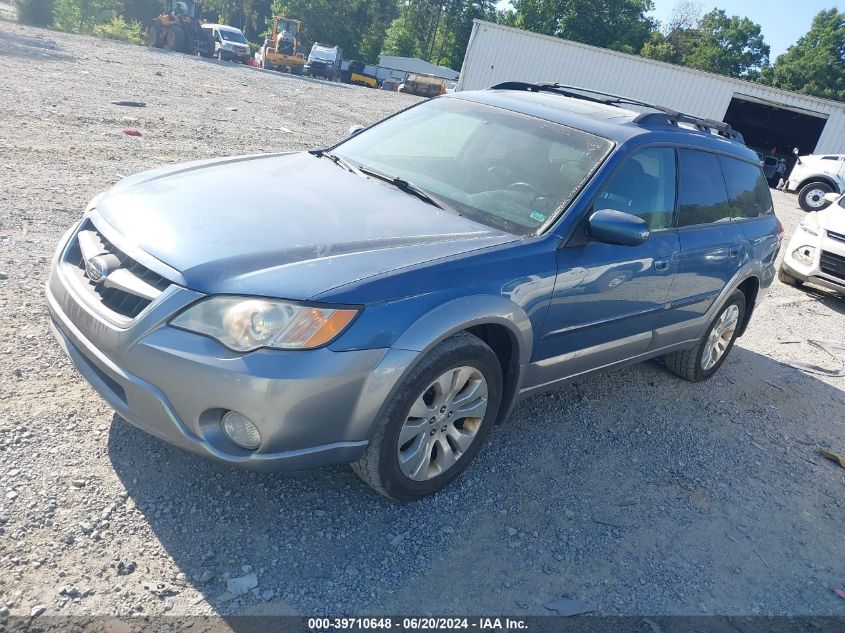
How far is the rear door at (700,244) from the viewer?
4234mm

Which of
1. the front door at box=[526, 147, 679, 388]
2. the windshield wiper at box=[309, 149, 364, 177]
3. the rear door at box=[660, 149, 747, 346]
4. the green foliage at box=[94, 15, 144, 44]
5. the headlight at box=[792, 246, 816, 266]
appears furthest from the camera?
the green foliage at box=[94, 15, 144, 44]

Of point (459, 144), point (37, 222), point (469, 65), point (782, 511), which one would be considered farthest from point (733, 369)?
point (469, 65)

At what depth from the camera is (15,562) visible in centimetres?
237

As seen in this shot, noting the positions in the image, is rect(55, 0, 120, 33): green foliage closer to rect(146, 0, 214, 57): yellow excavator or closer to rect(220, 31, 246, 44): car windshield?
rect(220, 31, 246, 44): car windshield

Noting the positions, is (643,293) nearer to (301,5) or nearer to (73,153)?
(73,153)

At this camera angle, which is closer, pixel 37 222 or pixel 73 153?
pixel 37 222

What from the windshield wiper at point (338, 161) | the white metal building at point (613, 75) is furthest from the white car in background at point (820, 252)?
the white metal building at point (613, 75)

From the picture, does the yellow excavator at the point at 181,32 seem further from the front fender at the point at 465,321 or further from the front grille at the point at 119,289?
the front fender at the point at 465,321

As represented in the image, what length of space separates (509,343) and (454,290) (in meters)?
0.56

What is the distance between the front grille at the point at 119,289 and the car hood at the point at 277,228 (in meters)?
0.06

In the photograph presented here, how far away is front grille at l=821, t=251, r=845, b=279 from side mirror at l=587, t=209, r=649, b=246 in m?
6.31

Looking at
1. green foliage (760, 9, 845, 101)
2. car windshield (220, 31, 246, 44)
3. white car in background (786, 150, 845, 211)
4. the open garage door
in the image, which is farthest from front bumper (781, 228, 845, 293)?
green foliage (760, 9, 845, 101)

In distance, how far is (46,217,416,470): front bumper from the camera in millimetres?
2424

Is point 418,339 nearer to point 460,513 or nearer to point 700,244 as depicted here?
point 460,513
